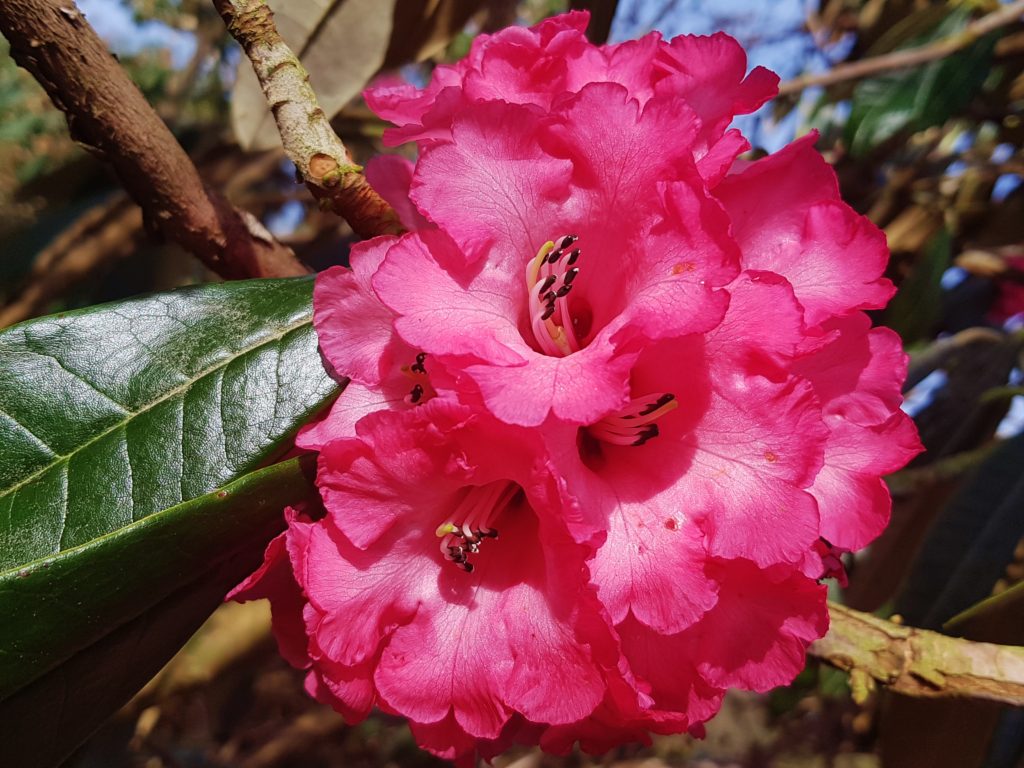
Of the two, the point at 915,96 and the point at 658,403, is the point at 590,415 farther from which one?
the point at 915,96

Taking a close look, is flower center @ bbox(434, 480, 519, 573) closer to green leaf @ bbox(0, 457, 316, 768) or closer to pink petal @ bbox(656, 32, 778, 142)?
green leaf @ bbox(0, 457, 316, 768)

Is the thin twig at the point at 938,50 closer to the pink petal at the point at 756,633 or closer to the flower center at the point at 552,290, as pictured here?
the flower center at the point at 552,290

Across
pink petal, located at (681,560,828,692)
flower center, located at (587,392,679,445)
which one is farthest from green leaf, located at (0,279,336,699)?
pink petal, located at (681,560,828,692)

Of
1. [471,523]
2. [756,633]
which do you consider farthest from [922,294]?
[471,523]

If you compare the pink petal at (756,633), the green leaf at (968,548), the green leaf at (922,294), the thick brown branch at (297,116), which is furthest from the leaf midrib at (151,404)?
the green leaf at (922,294)

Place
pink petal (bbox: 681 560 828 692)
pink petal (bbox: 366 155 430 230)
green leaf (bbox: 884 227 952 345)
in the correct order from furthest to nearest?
1. green leaf (bbox: 884 227 952 345)
2. pink petal (bbox: 366 155 430 230)
3. pink petal (bbox: 681 560 828 692)

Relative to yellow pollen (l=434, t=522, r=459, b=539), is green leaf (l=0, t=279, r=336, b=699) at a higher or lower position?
higher
